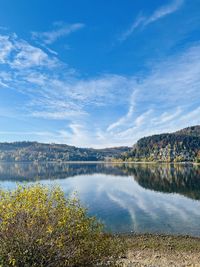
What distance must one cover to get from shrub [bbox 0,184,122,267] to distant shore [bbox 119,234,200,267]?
1262 cm

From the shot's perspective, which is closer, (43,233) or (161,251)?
(43,233)

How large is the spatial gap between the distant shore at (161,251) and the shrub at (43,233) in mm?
12622

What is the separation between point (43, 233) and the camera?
1580 cm

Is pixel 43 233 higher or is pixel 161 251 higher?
pixel 43 233

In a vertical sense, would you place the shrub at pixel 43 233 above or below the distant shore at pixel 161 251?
above

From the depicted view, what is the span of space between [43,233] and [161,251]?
25.7 metres

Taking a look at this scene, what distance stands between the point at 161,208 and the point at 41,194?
5564 cm

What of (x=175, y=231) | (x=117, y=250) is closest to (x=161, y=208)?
(x=175, y=231)

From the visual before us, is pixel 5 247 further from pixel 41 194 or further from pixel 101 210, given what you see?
pixel 101 210

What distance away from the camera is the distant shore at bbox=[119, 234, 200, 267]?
31.6 meters

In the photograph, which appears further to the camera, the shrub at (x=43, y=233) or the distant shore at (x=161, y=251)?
the distant shore at (x=161, y=251)

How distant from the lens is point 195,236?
44.5 m

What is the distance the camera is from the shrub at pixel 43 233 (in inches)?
613

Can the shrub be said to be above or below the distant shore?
above
